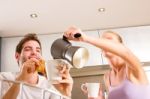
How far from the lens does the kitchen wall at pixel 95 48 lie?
9.71 ft

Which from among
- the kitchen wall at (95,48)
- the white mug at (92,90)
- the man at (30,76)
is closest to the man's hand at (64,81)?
the man at (30,76)

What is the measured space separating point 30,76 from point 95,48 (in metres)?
2.01

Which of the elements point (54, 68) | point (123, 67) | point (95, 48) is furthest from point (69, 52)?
point (95, 48)

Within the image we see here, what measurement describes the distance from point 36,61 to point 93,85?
53 centimetres

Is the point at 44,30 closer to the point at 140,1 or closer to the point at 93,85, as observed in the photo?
the point at 140,1

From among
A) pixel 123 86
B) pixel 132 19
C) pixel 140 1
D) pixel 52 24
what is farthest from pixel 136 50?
pixel 123 86

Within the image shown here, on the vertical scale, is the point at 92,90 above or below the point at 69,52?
below

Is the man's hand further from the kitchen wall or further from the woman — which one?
the kitchen wall

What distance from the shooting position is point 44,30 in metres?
3.11

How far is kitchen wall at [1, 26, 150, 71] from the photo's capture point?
9.71 feet

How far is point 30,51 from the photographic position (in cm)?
113

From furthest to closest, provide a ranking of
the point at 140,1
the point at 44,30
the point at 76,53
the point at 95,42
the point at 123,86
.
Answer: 1. the point at 44,30
2. the point at 140,1
3. the point at 123,86
4. the point at 76,53
5. the point at 95,42

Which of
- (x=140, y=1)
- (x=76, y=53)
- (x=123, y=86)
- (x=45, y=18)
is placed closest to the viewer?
(x=76, y=53)

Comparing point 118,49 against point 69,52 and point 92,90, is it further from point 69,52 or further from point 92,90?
point 92,90
